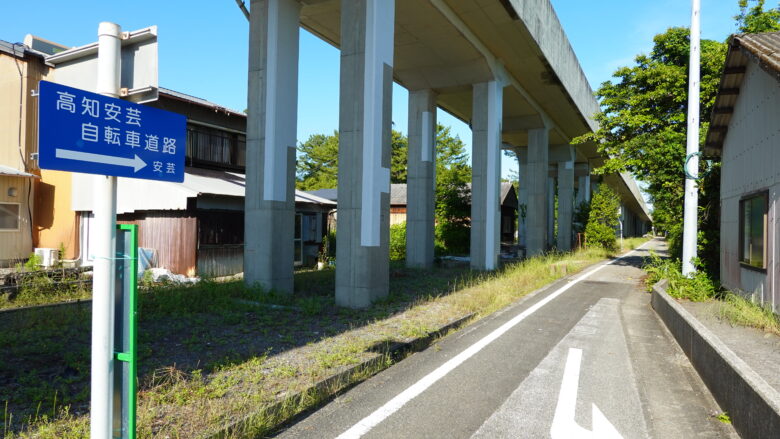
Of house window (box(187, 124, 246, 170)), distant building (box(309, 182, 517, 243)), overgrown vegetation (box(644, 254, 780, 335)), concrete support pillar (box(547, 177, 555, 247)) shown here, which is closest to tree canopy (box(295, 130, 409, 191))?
distant building (box(309, 182, 517, 243))

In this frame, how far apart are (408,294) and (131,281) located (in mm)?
8488

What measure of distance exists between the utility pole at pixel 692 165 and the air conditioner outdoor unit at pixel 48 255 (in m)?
18.8

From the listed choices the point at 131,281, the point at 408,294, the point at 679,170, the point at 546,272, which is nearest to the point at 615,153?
the point at 679,170

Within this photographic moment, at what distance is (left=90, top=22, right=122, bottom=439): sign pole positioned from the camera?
2.47m

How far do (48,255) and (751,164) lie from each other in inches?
785

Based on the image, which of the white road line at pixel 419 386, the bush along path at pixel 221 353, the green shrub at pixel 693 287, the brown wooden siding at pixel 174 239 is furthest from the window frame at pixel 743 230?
the brown wooden siding at pixel 174 239

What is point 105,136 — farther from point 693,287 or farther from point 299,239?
point 299,239

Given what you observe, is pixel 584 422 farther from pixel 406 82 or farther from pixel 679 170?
pixel 406 82

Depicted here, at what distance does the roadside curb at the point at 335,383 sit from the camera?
3.57 meters

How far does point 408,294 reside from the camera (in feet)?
34.9

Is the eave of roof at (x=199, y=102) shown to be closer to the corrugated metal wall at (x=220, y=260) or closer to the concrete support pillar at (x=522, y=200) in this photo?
the corrugated metal wall at (x=220, y=260)

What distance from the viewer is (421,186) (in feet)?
55.6

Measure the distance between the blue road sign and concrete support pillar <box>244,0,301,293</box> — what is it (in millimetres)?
7522

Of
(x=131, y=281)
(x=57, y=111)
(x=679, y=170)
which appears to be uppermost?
(x=679, y=170)
